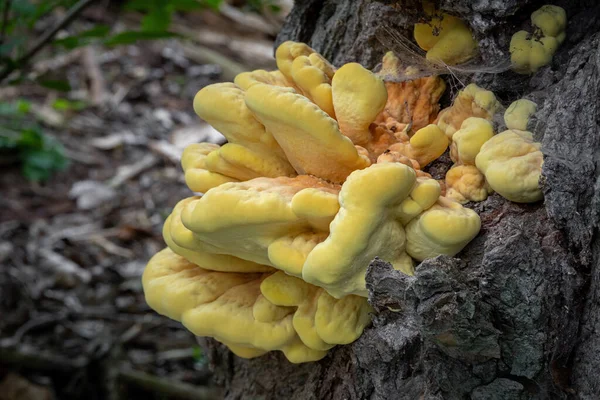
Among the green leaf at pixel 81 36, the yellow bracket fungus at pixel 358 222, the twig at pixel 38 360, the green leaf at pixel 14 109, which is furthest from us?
the green leaf at pixel 14 109

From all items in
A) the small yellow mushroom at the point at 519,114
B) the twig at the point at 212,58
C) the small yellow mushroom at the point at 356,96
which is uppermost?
the small yellow mushroom at the point at 519,114

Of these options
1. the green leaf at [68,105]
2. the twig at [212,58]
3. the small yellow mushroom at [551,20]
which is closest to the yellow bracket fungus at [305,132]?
the small yellow mushroom at [551,20]

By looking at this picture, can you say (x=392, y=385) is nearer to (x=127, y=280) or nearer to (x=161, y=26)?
(x=161, y=26)

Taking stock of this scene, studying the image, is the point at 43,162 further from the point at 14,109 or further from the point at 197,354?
the point at 197,354

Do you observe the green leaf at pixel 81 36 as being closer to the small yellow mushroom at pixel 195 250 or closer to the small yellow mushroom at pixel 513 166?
the small yellow mushroom at pixel 195 250

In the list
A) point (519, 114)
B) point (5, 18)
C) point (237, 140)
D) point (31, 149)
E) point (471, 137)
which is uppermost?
point (519, 114)

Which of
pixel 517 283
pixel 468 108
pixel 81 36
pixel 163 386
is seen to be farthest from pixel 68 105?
pixel 517 283

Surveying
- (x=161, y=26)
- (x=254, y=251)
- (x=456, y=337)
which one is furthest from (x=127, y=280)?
(x=456, y=337)

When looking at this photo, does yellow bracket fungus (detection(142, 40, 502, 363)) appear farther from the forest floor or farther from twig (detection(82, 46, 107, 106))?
twig (detection(82, 46, 107, 106))
